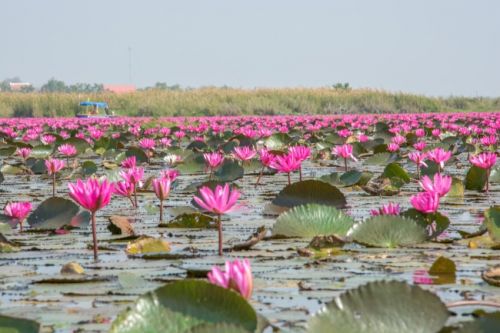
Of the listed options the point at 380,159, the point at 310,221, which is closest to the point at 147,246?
the point at 310,221

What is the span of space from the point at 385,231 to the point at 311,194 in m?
1.03

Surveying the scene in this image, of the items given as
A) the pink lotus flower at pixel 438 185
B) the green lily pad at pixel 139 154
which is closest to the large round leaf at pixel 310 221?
the pink lotus flower at pixel 438 185

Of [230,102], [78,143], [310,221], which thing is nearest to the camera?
[310,221]

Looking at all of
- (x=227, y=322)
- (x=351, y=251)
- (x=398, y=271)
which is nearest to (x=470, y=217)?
(x=351, y=251)

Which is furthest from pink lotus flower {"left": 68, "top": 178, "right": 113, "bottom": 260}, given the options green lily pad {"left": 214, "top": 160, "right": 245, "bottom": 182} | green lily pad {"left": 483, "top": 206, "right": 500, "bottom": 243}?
green lily pad {"left": 214, "top": 160, "right": 245, "bottom": 182}

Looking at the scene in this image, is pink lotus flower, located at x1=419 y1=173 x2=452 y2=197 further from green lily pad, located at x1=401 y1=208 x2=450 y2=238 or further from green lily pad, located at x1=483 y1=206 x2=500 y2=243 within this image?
green lily pad, located at x1=483 y1=206 x2=500 y2=243

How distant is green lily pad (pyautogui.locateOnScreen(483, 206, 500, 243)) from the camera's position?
3.34 meters

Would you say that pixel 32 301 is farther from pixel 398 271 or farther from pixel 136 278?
pixel 398 271

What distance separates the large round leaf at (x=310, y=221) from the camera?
11.6 feet

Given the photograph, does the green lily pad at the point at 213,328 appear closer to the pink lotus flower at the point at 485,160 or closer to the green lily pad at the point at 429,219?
the green lily pad at the point at 429,219

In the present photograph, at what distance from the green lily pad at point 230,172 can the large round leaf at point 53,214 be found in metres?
1.88

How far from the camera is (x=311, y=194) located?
4348 mm

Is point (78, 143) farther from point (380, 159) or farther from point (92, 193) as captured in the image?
point (92, 193)

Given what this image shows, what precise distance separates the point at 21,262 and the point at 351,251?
3.97 feet
